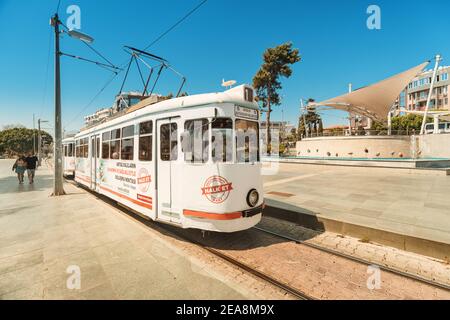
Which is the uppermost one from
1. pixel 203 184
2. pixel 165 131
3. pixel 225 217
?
pixel 165 131

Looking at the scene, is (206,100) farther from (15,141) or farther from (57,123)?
(15,141)

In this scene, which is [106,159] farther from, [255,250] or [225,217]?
[255,250]

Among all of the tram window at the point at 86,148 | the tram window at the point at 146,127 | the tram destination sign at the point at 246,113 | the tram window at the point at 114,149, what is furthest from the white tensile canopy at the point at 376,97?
the tram window at the point at 146,127

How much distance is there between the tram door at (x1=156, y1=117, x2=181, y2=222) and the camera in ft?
16.5

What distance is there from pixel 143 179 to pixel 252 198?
3.04 m

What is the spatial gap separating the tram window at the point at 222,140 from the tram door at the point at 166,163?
928mm

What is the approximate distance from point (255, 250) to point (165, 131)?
3.51 m

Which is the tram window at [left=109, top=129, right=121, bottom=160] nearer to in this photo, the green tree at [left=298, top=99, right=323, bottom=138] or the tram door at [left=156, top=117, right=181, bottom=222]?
the tram door at [left=156, top=117, right=181, bottom=222]

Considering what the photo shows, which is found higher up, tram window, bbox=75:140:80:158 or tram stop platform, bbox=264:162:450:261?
tram window, bbox=75:140:80:158

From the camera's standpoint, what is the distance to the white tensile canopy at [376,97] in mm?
30172

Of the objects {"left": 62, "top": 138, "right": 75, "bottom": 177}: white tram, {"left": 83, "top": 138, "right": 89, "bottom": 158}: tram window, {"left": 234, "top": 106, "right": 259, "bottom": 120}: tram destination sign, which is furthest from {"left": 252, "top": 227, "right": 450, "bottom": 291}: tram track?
{"left": 62, "top": 138, "right": 75, "bottom": 177}: white tram

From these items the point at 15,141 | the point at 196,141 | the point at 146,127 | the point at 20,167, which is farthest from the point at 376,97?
the point at 15,141

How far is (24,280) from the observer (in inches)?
140
